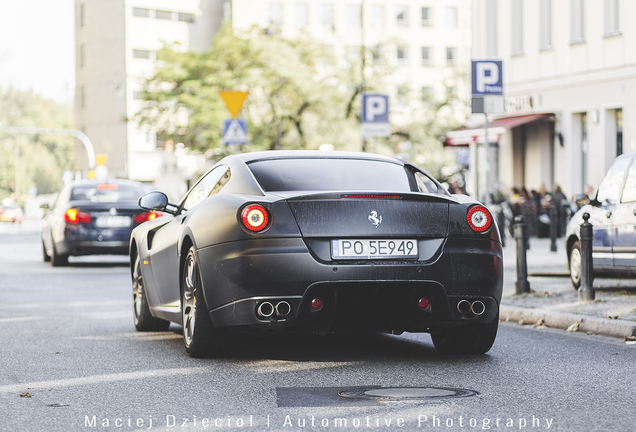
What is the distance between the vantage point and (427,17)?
9256 centimetres

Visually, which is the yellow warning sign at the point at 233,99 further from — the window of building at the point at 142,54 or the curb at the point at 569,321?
the window of building at the point at 142,54

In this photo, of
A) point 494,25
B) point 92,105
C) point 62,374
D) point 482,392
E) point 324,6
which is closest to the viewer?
point 482,392

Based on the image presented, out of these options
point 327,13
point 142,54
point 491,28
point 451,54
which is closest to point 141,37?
point 142,54

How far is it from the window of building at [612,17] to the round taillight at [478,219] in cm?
2217

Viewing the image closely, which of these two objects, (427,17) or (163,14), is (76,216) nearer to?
(163,14)

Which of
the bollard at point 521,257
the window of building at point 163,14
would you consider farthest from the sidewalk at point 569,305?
the window of building at point 163,14

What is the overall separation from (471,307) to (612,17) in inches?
898

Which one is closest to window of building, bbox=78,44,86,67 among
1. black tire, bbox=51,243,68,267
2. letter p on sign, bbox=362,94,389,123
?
Result: letter p on sign, bbox=362,94,389,123

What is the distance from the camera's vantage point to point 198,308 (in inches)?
291

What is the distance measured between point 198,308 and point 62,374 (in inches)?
38.0

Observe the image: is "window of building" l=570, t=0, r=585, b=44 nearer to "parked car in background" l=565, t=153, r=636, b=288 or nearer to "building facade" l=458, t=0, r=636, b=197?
"building facade" l=458, t=0, r=636, b=197

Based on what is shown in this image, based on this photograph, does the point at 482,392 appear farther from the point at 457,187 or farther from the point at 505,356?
the point at 457,187

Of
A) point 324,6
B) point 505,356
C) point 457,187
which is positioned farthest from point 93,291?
point 324,6

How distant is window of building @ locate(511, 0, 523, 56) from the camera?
33.6 metres
